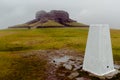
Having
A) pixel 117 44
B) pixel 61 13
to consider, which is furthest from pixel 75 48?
pixel 61 13

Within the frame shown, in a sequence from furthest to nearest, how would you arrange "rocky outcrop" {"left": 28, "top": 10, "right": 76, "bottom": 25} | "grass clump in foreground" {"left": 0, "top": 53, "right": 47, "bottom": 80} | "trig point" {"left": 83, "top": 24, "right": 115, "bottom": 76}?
"rocky outcrop" {"left": 28, "top": 10, "right": 76, "bottom": 25}
"grass clump in foreground" {"left": 0, "top": 53, "right": 47, "bottom": 80}
"trig point" {"left": 83, "top": 24, "right": 115, "bottom": 76}

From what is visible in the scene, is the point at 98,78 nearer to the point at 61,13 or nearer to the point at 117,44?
the point at 117,44

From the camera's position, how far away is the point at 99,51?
2639cm

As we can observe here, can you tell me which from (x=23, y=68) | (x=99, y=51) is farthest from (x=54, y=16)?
(x=99, y=51)

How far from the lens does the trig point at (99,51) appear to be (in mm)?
26375

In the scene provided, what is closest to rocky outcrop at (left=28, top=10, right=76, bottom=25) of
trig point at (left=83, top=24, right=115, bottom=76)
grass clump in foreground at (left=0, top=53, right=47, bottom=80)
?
grass clump in foreground at (left=0, top=53, right=47, bottom=80)

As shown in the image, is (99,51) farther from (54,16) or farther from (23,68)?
(54,16)

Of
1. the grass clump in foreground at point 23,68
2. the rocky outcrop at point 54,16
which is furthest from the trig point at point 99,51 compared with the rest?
the rocky outcrop at point 54,16

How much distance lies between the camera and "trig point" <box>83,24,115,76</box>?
26.4 meters

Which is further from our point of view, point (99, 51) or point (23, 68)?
point (23, 68)

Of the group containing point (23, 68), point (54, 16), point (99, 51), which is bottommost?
point (23, 68)

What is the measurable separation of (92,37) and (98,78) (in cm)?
455

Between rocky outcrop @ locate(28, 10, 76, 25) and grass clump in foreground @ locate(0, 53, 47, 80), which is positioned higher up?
rocky outcrop @ locate(28, 10, 76, 25)

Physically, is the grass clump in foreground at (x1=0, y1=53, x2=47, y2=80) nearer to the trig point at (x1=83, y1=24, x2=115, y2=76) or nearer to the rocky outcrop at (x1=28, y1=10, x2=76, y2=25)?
the trig point at (x1=83, y1=24, x2=115, y2=76)
